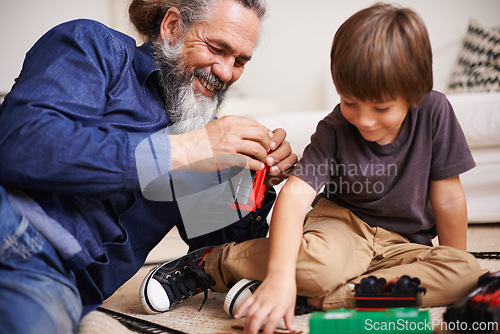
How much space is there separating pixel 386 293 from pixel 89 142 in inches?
21.8

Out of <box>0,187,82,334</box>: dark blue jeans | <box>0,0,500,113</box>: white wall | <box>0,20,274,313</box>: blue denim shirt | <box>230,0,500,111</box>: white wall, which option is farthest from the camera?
<box>0,0,500,113</box>: white wall

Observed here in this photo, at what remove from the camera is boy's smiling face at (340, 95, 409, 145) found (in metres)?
0.81

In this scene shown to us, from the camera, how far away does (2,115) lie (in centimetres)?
77

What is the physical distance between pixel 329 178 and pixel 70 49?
564 mm

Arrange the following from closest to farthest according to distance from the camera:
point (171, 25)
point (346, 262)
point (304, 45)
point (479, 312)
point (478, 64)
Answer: point (479, 312) → point (346, 262) → point (171, 25) → point (478, 64) → point (304, 45)

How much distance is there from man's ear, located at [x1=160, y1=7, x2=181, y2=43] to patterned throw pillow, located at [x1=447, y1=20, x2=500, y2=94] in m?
1.35

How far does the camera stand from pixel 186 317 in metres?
0.89

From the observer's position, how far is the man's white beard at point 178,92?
1060mm

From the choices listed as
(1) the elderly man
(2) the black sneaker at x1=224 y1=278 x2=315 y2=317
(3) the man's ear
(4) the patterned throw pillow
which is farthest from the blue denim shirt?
(4) the patterned throw pillow

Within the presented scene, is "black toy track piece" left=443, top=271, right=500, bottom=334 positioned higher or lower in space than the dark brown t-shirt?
lower

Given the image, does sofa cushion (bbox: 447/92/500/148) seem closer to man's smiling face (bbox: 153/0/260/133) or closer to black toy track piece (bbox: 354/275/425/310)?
man's smiling face (bbox: 153/0/260/133)

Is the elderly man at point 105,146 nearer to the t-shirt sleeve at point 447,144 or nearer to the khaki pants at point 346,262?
the khaki pants at point 346,262

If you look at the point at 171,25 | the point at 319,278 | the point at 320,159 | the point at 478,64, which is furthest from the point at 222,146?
the point at 478,64

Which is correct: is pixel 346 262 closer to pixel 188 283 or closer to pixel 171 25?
pixel 188 283
